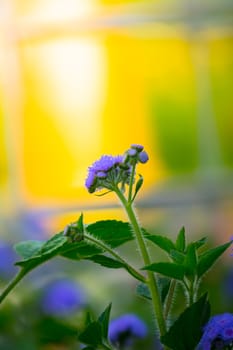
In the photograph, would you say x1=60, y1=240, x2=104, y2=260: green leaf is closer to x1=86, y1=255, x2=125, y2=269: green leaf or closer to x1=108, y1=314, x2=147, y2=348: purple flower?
x1=86, y1=255, x2=125, y2=269: green leaf

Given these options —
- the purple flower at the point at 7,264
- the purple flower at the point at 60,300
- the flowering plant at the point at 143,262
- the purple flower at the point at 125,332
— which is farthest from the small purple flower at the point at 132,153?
the purple flower at the point at 7,264

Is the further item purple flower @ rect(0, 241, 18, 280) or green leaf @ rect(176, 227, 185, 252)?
purple flower @ rect(0, 241, 18, 280)

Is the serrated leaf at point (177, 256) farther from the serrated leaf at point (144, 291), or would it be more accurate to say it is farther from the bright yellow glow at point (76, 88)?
the bright yellow glow at point (76, 88)

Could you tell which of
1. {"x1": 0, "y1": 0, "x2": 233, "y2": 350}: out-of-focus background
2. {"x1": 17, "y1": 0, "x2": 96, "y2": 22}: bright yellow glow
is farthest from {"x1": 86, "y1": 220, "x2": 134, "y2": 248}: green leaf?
{"x1": 17, "y1": 0, "x2": 96, "y2": 22}: bright yellow glow

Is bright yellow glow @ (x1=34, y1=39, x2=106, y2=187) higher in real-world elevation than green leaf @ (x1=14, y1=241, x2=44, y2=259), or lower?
higher

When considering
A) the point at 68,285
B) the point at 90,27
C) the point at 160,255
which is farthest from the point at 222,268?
the point at 90,27

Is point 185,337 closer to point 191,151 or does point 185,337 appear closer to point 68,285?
point 68,285
